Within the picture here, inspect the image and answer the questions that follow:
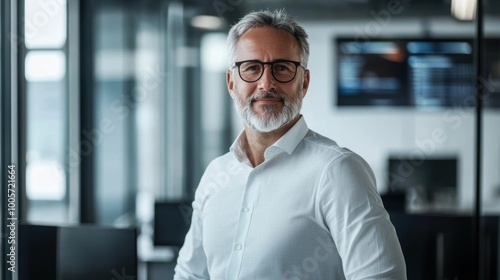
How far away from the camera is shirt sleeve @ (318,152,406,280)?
141 cm

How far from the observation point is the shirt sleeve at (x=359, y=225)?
1.41 m

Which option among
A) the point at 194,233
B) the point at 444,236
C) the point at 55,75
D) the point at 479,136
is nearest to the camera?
the point at 194,233

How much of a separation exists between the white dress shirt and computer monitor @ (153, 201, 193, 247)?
1026 mm

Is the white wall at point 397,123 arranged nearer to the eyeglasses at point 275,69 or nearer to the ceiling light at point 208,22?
the ceiling light at point 208,22

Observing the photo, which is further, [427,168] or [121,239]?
[427,168]

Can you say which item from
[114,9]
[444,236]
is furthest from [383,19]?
[444,236]

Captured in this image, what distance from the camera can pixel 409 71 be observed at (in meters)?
5.61

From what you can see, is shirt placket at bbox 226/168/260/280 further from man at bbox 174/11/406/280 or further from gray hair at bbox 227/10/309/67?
gray hair at bbox 227/10/309/67

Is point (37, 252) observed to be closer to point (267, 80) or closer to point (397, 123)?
point (267, 80)

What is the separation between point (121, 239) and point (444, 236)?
1038mm

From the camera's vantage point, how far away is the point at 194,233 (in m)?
1.85

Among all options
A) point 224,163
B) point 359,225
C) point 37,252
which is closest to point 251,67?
point 224,163

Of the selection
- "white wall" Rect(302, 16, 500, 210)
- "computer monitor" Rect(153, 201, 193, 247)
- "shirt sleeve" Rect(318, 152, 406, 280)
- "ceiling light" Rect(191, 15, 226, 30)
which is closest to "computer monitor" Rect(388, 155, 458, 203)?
"white wall" Rect(302, 16, 500, 210)

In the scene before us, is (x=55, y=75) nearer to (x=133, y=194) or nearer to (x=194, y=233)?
(x=133, y=194)
